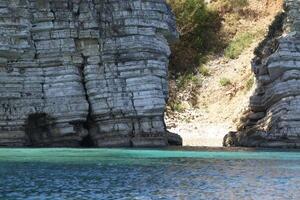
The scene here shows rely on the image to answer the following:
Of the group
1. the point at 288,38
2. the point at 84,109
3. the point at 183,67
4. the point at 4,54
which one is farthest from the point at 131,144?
the point at 183,67

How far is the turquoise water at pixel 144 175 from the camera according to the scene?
66.5ft

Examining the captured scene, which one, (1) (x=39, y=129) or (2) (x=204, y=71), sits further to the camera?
(2) (x=204, y=71)

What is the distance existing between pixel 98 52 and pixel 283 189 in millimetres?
20833

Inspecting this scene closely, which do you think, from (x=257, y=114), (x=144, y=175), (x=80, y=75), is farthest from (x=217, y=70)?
(x=144, y=175)

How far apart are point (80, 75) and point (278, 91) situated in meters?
11.8

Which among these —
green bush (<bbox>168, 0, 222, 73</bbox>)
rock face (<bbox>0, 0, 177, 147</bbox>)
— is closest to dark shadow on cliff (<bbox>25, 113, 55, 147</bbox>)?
rock face (<bbox>0, 0, 177, 147</bbox>)

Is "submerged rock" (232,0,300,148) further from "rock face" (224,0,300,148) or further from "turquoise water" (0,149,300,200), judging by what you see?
"turquoise water" (0,149,300,200)

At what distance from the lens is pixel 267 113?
1676 inches

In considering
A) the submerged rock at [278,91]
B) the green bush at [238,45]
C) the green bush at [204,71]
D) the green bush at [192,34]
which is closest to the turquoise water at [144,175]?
the submerged rock at [278,91]

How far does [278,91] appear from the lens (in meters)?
41.2

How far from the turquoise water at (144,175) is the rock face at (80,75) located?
15.1 ft

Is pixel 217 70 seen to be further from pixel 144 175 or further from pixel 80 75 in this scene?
pixel 144 175

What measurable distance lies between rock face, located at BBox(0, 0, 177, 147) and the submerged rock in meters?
6.32

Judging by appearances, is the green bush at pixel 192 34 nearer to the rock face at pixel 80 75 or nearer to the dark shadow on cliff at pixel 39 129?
the rock face at pixel 80 75
